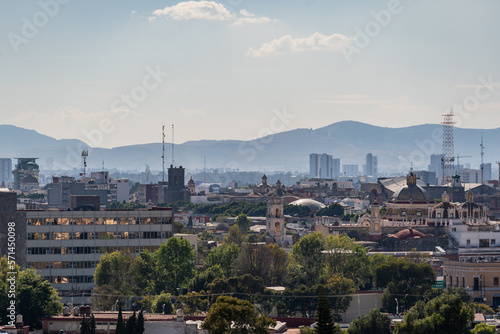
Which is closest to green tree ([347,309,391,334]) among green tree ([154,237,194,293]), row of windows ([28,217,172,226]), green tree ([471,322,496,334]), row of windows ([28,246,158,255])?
green tree ([471,322,496,334])

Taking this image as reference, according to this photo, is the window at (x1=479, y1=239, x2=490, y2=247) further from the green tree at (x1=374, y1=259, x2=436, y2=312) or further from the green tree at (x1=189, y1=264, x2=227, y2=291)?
the green tree at (x1=189, y1=264, x2=227, y2=291)

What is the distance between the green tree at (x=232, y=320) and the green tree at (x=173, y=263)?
41.0 meters

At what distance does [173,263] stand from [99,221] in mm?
9971

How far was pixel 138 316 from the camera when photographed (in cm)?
7894

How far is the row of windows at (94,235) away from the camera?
12294 cm

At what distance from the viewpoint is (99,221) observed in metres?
124

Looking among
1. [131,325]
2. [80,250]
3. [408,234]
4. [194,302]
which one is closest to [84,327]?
[131,325]

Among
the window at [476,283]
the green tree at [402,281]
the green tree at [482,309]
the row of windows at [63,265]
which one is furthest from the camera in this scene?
the window at [476,283]

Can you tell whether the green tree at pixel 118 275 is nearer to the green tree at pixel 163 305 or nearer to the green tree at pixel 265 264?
the green tree at pixel 163 305

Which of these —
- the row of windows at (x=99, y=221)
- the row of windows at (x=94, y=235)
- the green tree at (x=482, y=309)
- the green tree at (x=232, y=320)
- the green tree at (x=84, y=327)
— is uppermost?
the row of windows at (x=99, y=221)

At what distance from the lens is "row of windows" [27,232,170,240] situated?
403 ft

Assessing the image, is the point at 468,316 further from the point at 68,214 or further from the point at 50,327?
the point at 68,214

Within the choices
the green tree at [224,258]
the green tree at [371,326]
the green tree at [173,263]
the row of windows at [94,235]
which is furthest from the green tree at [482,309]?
the row of windows at [94,235]

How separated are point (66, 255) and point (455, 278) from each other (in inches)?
Result: 1579
